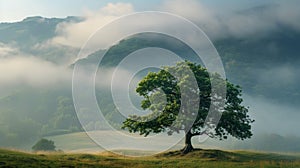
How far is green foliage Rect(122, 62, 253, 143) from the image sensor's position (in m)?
55.9

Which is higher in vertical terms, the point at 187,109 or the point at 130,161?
the point at 187,109

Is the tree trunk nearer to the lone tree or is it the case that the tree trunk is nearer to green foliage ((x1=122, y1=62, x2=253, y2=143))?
the lone tree

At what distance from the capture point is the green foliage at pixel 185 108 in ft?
183

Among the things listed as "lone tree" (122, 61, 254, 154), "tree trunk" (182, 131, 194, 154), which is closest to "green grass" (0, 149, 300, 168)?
"tree trunk" (182, 131, 194, 154)

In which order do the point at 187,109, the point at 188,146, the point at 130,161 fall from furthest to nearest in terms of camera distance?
the point at 188,146, the point at 187,109, the point at 130,161

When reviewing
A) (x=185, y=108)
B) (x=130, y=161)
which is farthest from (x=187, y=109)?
(x=130, y=161)

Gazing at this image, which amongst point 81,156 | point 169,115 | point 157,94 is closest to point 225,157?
point 169,115

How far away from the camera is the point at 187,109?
5628 cm

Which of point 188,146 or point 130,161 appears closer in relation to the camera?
point 130,161

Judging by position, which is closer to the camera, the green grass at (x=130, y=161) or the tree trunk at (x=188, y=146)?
the green grass at (x=130, y=161)

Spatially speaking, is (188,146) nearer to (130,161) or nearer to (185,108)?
(185,108)

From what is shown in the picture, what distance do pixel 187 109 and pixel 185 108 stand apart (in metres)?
0.41

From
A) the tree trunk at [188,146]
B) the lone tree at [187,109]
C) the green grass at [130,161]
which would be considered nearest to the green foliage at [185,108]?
the lone tree at [187,109]

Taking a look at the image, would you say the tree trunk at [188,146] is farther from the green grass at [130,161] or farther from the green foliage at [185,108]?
the green grass at [130,161]
